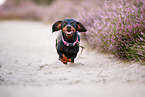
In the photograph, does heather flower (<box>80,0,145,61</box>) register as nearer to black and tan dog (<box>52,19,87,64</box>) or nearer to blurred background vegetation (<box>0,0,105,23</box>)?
black and tan dog (<box>52,19,87,64</box>)

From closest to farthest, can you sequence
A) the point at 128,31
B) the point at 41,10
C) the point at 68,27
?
the point at 68,27 → the point at 128,31 → the point at 41,10

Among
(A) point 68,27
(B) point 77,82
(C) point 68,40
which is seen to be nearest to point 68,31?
(A) point 68,27

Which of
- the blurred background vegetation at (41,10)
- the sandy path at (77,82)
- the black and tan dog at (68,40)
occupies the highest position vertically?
the blurred background vegetation at (41,10)

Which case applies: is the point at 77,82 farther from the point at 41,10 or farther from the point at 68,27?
the point at 41,10

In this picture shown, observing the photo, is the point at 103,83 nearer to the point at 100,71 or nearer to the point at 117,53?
the point at 100,71

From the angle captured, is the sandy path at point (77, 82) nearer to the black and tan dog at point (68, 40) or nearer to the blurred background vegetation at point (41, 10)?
the black and tan dog at point (68, 40)

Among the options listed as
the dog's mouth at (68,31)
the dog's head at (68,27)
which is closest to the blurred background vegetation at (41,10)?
the dog's head at (68,27)

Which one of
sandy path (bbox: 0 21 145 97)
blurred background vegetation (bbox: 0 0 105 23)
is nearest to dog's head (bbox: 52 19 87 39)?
sandy path (bbox: 0 21 145 97)

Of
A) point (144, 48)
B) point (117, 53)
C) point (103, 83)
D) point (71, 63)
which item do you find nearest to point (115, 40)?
point (117, 53)

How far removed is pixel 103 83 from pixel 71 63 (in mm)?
1479

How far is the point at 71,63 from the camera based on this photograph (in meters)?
4.07

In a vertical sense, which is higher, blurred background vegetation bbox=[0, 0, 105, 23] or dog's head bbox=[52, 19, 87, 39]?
blurred background vegetation bbox=[0, 0, 105, 23]

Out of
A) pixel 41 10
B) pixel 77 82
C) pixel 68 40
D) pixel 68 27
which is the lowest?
pixel 77 82

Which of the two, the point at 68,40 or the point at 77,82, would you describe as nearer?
the point at 77,82
